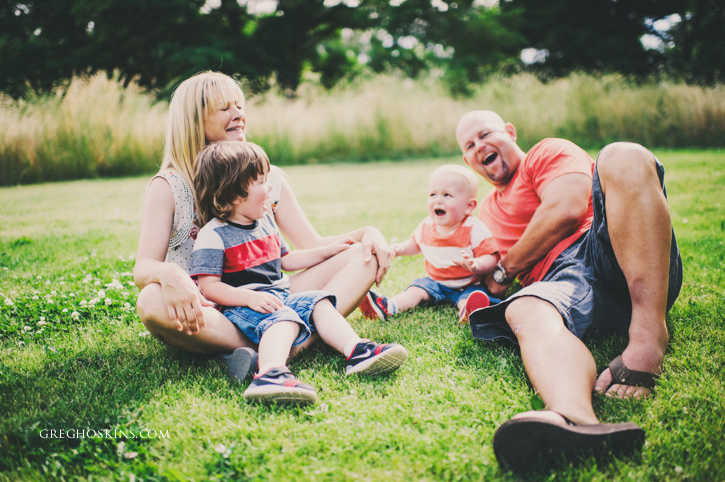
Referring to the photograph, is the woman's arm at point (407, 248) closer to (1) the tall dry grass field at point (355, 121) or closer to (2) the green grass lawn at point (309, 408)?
(2) the green grass lawn at point (309, 408)

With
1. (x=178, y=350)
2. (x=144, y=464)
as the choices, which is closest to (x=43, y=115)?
(x=178, y=350)

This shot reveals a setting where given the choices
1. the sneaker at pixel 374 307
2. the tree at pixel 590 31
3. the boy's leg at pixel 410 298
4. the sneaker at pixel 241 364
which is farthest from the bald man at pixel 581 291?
the tree at pixel 590 31

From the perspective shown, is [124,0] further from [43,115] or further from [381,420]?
[381,420]

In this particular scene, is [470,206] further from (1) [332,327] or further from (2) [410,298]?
(1) [332,327]

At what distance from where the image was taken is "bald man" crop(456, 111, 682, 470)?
1.49 m

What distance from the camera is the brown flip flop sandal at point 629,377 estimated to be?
186 cm

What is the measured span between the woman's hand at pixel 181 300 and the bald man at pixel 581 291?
1.33 m

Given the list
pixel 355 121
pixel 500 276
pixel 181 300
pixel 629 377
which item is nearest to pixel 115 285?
pixel 181 300

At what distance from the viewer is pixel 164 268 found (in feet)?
6.84

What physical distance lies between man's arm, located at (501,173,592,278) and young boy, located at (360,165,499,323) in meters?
0.37

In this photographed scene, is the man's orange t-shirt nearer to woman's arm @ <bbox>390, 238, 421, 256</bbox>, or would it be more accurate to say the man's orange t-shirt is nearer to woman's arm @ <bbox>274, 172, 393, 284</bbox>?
woman's arm @ <bbox>390, 238, 421, 256</bbox>

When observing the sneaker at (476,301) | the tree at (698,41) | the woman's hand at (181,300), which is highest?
the tree at (698,41)

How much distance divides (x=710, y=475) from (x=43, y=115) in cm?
1241

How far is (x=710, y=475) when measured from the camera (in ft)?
4.71
